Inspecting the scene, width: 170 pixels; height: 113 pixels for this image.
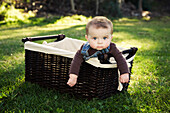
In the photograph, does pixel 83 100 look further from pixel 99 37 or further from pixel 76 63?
pixel 99 37

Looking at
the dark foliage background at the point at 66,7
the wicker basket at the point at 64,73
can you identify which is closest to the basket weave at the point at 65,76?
the wicker basket at the point at 64,73

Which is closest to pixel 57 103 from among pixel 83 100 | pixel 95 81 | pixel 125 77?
pixel 83 100

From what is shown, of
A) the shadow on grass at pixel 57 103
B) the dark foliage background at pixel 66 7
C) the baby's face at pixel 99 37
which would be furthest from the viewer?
the dark foliage background at pixel 66 7

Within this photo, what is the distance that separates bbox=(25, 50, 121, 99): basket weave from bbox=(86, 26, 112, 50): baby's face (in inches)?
9.6

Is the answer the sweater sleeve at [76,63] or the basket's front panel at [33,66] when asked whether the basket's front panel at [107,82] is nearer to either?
the sweater sleeve at [76,63]

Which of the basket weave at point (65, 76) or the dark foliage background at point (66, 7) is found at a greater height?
the dark foliage background at point (66, 7)

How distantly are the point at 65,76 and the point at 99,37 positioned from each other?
2.23 feet

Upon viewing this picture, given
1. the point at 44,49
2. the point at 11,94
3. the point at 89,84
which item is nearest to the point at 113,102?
the point at 89,84

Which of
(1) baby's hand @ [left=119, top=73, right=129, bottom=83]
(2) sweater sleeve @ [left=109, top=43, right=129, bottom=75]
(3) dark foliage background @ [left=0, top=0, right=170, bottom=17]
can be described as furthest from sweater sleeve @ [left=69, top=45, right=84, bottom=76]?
(3) dark foliage background @ [left=0, top=0, right=170, bottom=17]

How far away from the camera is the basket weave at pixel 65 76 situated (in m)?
2.01

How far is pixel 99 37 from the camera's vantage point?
186 cm

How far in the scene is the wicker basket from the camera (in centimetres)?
200

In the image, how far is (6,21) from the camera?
8305 mm

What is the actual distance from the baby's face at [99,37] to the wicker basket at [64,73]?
0.20m
